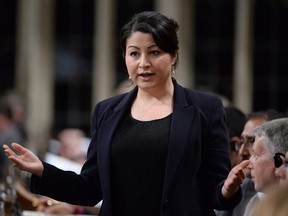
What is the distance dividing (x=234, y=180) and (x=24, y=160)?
870 millimetres

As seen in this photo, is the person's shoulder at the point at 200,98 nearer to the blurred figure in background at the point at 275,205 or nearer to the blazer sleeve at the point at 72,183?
the blazer sleeve at the point at 72,183

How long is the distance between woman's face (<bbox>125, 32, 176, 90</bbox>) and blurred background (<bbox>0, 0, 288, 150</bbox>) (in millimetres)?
13908

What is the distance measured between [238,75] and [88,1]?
9.07 feet

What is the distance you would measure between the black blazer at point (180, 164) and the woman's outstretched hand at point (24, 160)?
6 centimetres

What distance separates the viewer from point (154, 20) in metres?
4.88

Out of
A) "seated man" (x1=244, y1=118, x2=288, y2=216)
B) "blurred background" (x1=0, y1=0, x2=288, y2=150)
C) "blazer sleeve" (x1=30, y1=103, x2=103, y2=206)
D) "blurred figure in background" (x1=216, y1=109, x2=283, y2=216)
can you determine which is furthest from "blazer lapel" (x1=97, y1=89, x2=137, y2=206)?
"blurred background" (x1=0, y1=0, x2=288, y2=150)

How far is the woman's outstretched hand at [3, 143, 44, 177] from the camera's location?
481cm

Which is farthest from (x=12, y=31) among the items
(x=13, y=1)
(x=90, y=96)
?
(x=90, y=96)

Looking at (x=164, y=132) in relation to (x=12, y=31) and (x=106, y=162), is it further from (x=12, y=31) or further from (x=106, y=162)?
(x=12, y=31)

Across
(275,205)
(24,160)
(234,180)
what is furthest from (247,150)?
(275,205)

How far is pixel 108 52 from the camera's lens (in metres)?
19.3

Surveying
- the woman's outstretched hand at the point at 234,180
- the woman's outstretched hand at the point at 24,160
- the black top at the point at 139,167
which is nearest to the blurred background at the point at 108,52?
the woman's outstretched hand at the point at 24,160

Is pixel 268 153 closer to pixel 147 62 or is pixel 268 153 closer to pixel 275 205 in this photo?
pixel 147 62

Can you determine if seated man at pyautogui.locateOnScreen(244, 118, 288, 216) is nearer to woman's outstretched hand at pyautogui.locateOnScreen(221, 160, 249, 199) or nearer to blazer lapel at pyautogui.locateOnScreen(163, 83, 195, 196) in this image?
woman's outstretched hand at pyautogui.locateOnScreen(221, 160, 249, 199)
